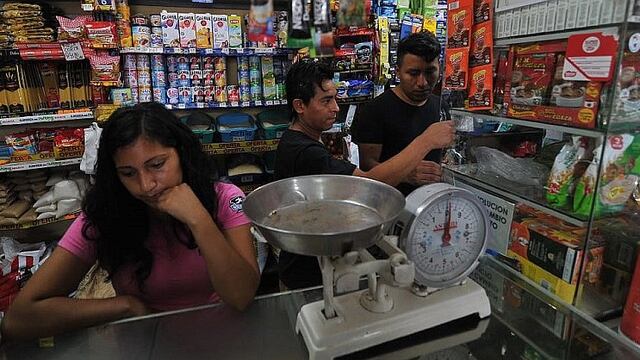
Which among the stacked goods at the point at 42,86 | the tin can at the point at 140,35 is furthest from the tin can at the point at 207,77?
the stacked goods at the point at 42,86

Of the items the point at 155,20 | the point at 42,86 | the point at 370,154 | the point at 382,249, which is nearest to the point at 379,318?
the point at 382,249

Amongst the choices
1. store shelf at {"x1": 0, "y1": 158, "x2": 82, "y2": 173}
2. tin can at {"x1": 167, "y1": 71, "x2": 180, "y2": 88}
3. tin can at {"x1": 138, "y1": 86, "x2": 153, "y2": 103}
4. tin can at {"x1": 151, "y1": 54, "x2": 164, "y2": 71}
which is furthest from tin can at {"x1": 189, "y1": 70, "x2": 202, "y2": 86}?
store shelf at {"x1": 0, "y1": 158, "x2": 82, "y2": 173}

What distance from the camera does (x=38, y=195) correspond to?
3014 millimetres

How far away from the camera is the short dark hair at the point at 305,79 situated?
1909mm

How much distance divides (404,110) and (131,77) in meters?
2.04

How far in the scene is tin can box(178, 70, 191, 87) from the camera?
3136 mm

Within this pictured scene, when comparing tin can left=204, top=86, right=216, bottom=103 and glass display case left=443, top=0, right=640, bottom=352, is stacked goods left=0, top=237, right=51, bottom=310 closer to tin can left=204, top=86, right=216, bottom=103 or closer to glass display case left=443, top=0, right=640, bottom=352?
tin can left=204, top=86, right=216, bottom=103

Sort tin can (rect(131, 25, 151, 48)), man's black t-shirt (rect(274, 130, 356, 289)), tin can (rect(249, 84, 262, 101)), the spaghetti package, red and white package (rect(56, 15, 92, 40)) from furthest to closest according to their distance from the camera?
tin can (rect(249, 84, 262, 101)) → tin can (rect(131, 25, 151, 48)) → red and white package (rect(56, 15, 92, 40)) → man's black t-shirt (rect(274, 130, 356, 289)) → the spaghetti package

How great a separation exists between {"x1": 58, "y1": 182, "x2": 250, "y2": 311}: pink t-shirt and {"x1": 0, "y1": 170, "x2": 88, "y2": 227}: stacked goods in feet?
6.20

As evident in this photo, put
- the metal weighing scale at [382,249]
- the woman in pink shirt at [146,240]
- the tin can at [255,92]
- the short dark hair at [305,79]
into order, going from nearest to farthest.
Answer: the metal weighing scale at [382,249] < the woman in pink shirt at [146,240] < the short dark hair at [305,79] < the tin can at [255,92]

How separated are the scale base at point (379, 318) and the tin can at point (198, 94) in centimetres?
260

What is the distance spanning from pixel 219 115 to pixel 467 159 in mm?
2441

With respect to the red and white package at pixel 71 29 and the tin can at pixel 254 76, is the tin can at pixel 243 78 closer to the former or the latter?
the tin can at pixel 254 76

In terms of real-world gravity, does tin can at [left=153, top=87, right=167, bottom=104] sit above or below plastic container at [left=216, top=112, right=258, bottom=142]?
above
